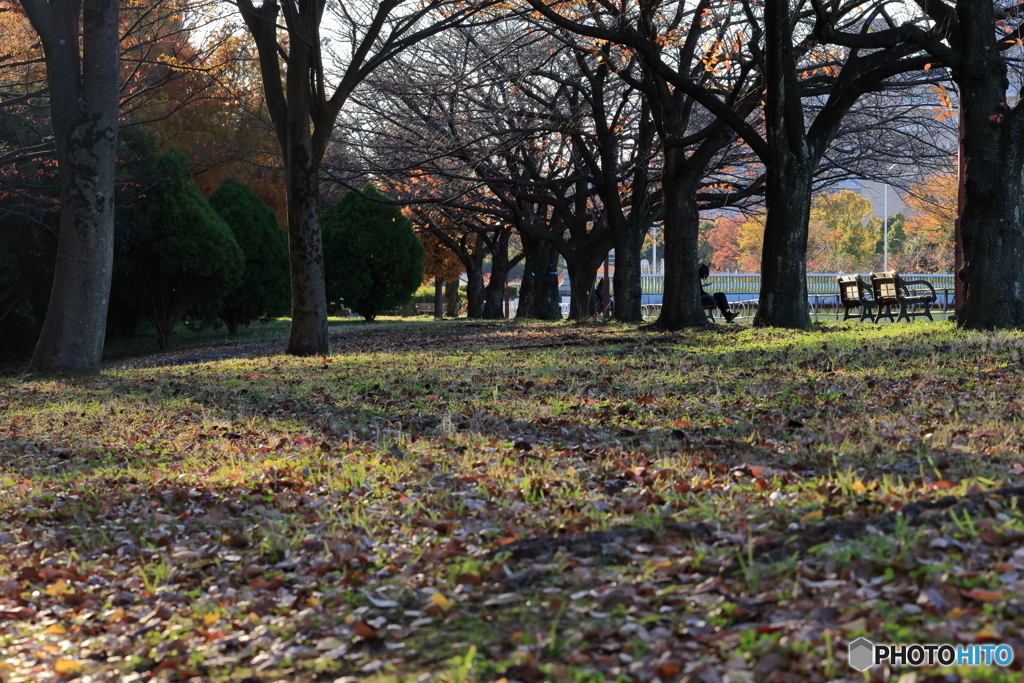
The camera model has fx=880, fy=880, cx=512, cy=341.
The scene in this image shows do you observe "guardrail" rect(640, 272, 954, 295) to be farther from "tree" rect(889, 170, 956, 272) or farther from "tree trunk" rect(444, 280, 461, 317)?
"tree trunk" rect(444, 280, 461, 317)

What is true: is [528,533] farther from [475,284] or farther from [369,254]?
[475,284]

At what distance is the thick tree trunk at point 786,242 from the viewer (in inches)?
539

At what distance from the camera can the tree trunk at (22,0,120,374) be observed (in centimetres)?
1165

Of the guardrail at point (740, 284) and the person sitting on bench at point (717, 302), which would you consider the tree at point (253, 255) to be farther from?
the guardrail at point (740, 284)

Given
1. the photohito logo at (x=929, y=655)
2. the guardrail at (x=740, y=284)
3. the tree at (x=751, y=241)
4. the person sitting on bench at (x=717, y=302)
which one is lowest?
the photohito logo at (x=929, y=655)

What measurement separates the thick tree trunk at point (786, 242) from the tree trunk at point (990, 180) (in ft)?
9.89

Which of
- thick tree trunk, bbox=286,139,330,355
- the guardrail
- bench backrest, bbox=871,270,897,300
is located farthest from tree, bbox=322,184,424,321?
bench backrest, bbox=871,270,897,300

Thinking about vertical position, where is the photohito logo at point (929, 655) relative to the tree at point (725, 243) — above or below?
below

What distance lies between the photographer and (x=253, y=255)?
25812 millimetres

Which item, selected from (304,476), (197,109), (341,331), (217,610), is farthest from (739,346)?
(197,109)

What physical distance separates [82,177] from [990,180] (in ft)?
37.8

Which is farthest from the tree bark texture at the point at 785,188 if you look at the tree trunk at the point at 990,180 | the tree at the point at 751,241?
the tree at the point at 751,241

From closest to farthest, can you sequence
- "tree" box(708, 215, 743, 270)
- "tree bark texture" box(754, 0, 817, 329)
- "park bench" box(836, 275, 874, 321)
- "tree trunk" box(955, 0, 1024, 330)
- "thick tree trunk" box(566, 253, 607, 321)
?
"tree trunk" box(955, 0, 1024, 330) < "tree bark texture" box(754, 0, 817, 329) < "park bench" box(836, 275, 874, 321) < "thick tree trunk" box(566, 253, 607, 321) < "tree" box(708, 215, 743, 270)

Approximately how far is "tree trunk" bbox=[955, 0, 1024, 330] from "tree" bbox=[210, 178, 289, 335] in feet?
63.4
